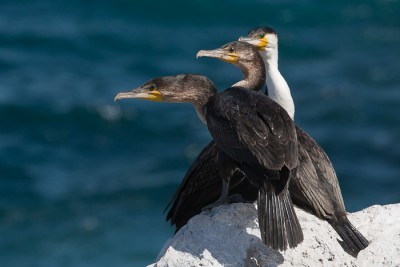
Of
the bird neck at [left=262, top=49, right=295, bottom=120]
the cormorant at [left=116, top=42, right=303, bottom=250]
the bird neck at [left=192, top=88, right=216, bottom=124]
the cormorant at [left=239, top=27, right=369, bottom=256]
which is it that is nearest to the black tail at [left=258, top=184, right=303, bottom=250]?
the cormorant at [left=116, top=42, right=303, bottom=250]

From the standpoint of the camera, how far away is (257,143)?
9406 millimetres

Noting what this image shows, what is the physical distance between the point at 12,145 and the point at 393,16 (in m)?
15.5

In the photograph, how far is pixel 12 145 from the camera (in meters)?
31.0

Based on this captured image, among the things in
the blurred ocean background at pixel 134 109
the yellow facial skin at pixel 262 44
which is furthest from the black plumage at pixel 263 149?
the blurred ocean background at pixel 134 109

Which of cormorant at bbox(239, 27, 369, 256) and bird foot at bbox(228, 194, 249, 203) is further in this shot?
bird foot at bbox(228, 194, 249, 203)

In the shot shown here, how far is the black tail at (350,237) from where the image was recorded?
30.6 feet

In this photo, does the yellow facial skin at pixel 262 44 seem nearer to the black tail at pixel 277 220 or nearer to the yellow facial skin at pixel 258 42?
the yellow facial skin at pixel 258 42

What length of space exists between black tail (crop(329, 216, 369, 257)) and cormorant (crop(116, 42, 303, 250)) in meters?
0.47

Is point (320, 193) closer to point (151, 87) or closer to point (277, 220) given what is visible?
point (277, 220)

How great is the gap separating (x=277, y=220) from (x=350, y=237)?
0.72 m

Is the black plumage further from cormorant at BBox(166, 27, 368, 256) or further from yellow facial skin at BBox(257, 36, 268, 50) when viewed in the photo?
yellow facial skin at BBox(257, 36, 268, 50)

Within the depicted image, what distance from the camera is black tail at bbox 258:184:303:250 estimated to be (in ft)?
29.2

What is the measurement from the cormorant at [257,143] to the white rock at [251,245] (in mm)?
191

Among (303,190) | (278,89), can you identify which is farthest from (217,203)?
(278,89)
